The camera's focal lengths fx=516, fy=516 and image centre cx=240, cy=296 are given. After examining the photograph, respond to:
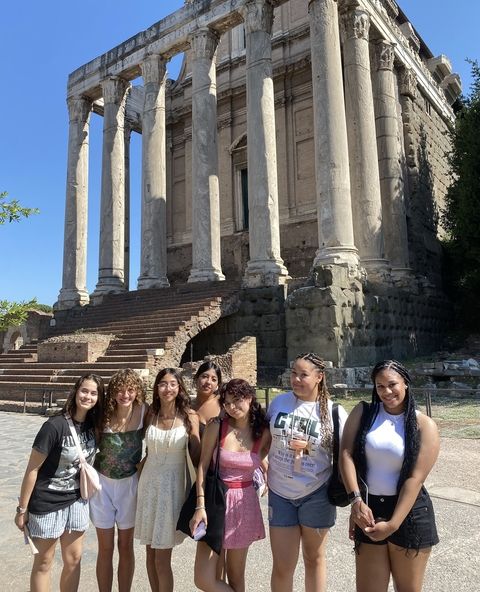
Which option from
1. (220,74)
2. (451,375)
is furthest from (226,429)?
(220,74)

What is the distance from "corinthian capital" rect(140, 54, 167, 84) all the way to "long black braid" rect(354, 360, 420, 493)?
2172 centimetres

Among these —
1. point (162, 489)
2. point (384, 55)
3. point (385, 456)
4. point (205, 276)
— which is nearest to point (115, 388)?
point (162, 489)

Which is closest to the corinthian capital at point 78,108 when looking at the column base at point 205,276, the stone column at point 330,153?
the column base at point 205,276

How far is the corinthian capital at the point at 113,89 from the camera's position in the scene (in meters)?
23.6

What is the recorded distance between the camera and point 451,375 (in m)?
15.0

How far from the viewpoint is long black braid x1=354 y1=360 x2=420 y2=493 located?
289 cm

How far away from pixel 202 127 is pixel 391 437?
1862 cm

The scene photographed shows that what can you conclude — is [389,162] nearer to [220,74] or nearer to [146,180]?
[146,180]

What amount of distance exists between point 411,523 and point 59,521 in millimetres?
2219

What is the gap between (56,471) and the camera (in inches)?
136

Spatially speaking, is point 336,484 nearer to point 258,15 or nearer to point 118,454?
point 118,454

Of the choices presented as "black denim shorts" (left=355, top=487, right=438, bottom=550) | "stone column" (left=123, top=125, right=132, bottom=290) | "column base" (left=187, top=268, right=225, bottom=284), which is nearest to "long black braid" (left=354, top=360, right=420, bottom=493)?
"black denim shorts" (left=355, top=487, right=438, bottom=550)

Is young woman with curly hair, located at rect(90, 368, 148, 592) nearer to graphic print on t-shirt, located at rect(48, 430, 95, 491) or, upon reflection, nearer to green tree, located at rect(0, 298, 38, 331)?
graphic print on t-shirt, located at rect(48, 430, 95, 491)

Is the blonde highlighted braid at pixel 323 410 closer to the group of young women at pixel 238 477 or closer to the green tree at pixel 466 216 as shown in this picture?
the group of young women at pixel 238 477
